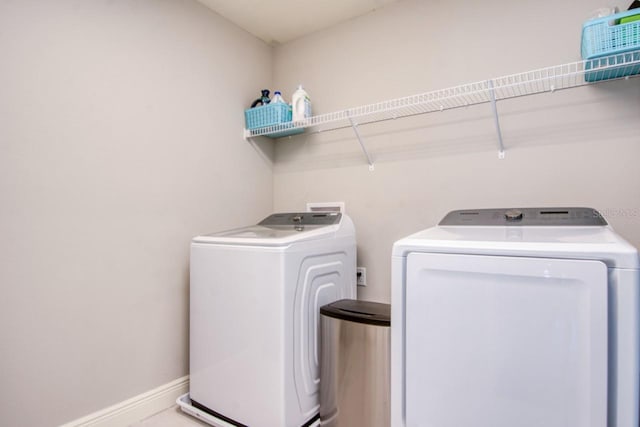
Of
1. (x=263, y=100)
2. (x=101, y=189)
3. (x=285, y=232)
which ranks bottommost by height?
(x=285, y=232)

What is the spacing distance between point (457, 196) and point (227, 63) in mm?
1716

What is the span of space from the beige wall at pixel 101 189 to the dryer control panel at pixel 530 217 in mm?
1477

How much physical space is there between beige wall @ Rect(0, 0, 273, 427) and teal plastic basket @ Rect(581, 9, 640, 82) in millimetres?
1938

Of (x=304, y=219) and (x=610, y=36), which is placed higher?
(x=610, y=36)

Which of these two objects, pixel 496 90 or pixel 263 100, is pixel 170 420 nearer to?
pixel 263 100

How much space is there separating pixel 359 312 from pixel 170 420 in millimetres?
1175

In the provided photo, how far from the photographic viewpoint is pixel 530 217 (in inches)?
59.2

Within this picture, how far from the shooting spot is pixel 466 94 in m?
1.72

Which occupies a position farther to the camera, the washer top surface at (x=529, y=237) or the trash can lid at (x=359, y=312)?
the trash can lid at (x=359, y=312)

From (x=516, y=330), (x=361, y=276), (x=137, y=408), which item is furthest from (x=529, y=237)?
(x=137, y=408)

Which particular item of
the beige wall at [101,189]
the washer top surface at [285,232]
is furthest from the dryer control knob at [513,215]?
the beige wall at [101,189]

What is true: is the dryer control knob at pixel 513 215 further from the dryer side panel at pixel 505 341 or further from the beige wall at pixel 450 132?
the dryer side panel at pixel 505 341

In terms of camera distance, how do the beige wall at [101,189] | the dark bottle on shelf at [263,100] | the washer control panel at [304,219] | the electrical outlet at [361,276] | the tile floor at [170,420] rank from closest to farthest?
the beige wall at [101,189]
the tile floor at [170,420]
the washer control panel at [304,219]
the electrical outlet at [361,276]
the dark bottle on shelf at [263,100]

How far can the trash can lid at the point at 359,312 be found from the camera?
4.73 feet
